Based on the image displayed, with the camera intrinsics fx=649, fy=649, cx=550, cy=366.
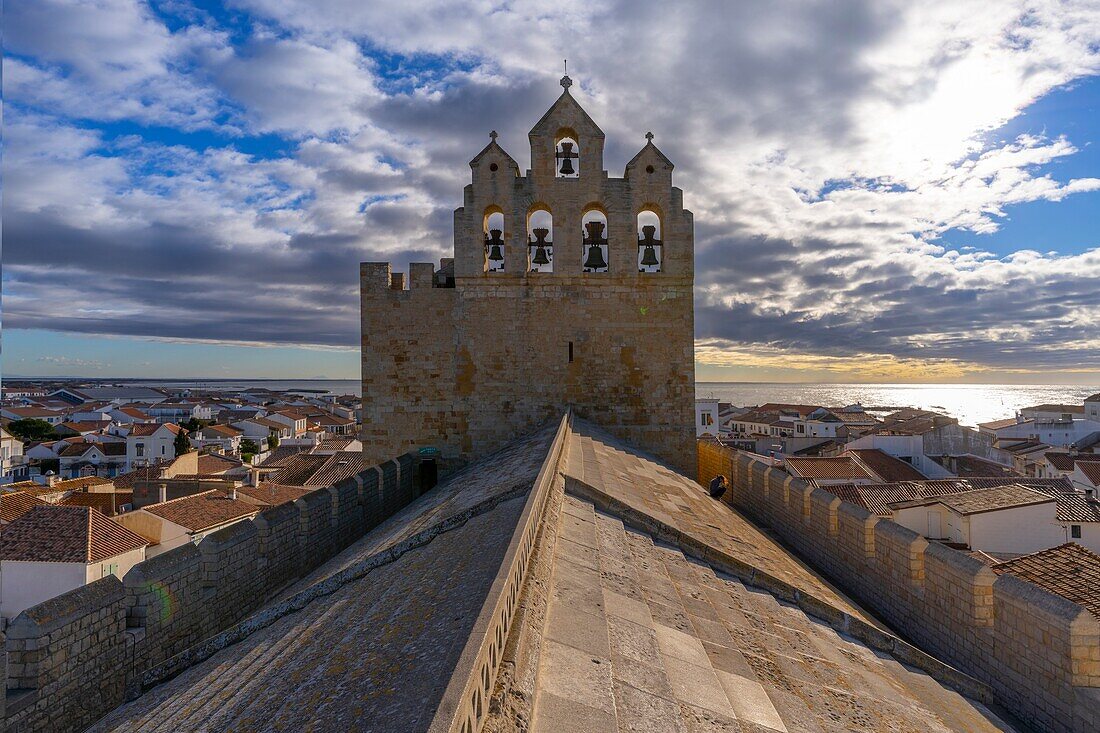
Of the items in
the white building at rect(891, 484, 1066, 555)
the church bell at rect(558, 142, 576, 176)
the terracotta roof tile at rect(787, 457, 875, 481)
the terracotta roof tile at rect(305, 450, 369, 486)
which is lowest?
the terracotta roof tile at rect(305, 450, 369, 486)

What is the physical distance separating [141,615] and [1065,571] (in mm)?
12883

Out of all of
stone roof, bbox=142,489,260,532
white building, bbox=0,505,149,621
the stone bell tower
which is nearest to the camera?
the stone bell tower

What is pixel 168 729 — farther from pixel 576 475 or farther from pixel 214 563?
pixel 576 475

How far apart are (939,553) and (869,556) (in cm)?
168

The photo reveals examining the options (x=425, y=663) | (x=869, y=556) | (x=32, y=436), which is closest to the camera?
(x=425, y=663)

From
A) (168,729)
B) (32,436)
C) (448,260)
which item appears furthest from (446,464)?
(32,436)

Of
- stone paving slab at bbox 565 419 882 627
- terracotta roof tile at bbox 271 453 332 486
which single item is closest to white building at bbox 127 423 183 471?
terracotta roof tile at bbox 271 453 332 486

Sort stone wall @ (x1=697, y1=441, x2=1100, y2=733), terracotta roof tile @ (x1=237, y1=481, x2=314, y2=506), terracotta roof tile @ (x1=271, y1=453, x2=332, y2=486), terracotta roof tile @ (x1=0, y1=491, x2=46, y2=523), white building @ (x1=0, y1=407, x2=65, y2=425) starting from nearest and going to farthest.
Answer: stone wall @ (x1=697, y1=441, x2=1100, y2=733)
terracotta roof tile @ (x1=0, y1=491, x2=46, y2=523)
terracotta roof tile @ (x1=237, y1=481, x2=314, y2=506)
terracotta roof tile @ (x1=271, y1=453, x2=332, y2=486)
white building @ (x1=0, y1=407, x2=65, y2=425)

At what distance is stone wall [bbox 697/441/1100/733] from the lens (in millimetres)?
6312

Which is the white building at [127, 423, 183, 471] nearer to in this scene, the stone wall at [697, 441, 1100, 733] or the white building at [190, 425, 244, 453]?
the white building at [190, 425, 244, 453]

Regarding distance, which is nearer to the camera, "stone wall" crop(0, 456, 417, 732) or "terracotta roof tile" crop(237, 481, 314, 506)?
"stone wall" crop(0, 456, 417, 732)

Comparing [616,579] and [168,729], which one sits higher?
[616,579]

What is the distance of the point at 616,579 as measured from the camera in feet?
16.3

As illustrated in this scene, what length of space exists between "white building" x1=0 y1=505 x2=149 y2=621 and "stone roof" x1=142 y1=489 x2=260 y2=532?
3.59 metres
